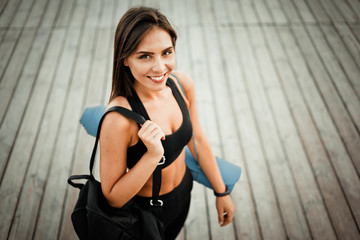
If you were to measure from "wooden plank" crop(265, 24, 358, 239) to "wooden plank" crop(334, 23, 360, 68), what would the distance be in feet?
2.83

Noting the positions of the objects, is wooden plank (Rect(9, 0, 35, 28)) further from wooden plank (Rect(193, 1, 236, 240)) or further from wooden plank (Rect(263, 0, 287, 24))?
wooden plank (Rect(263, 0, 287, 24))

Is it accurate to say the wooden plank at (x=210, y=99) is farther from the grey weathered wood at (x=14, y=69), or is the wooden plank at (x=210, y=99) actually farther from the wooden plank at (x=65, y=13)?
the grey weathered wood at (x=14, y=69)

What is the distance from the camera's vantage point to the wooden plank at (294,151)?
1.90 metres

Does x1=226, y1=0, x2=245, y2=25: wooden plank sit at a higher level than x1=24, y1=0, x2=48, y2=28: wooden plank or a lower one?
lower

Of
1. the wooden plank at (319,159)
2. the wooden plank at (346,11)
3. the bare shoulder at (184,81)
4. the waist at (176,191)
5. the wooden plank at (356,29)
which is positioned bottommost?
the wooden plank at (319,159)

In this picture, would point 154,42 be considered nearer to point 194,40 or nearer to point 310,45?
point 194,40

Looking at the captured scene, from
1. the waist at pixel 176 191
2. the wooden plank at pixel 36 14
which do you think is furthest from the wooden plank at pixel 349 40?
the wooden plank at pixel 36 14

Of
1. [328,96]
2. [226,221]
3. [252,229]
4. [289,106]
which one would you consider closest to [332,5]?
[328,96]

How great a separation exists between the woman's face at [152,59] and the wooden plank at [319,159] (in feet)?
6.27

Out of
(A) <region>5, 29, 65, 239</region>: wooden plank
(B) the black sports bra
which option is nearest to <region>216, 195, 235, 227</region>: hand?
(B) the black sports bra

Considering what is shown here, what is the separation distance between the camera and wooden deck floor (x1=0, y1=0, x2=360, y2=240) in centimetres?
194

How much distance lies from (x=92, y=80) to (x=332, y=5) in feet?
12.1

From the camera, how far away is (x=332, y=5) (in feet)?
11.7

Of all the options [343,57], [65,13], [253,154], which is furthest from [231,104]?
[65,13]
